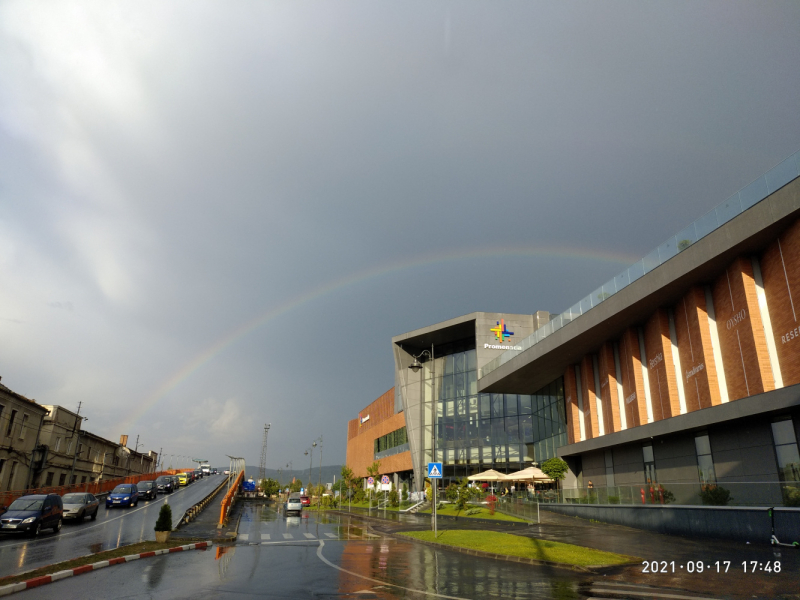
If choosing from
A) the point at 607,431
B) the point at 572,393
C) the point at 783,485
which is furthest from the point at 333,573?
the point at 572,393

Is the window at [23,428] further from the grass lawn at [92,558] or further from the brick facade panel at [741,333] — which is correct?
the brick facade panel at [741,333]

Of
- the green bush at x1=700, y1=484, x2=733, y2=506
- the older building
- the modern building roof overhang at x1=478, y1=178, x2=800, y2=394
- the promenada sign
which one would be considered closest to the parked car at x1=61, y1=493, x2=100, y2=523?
the older building

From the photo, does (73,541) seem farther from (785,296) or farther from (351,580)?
(785,296)

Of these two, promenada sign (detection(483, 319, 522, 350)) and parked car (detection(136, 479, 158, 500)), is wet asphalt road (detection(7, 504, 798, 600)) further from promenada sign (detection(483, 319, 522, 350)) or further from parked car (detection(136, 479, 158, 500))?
promenada sign (detection(483, 319, 522, 350))

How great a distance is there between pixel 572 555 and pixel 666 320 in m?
17.5

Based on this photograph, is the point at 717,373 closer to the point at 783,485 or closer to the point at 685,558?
the point at 783,485

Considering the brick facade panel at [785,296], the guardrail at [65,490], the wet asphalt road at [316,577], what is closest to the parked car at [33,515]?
the guardrail at [65,490]

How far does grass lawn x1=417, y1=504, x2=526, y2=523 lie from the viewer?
113 feet

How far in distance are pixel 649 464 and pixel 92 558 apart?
28.5 meters

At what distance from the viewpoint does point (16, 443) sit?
47.6 meters

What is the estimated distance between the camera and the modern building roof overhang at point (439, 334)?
56838 mm

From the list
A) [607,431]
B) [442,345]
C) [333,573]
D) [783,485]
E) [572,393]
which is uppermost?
[442,345]

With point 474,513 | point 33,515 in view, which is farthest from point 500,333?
point 33,515

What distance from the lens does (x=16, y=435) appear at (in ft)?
156
